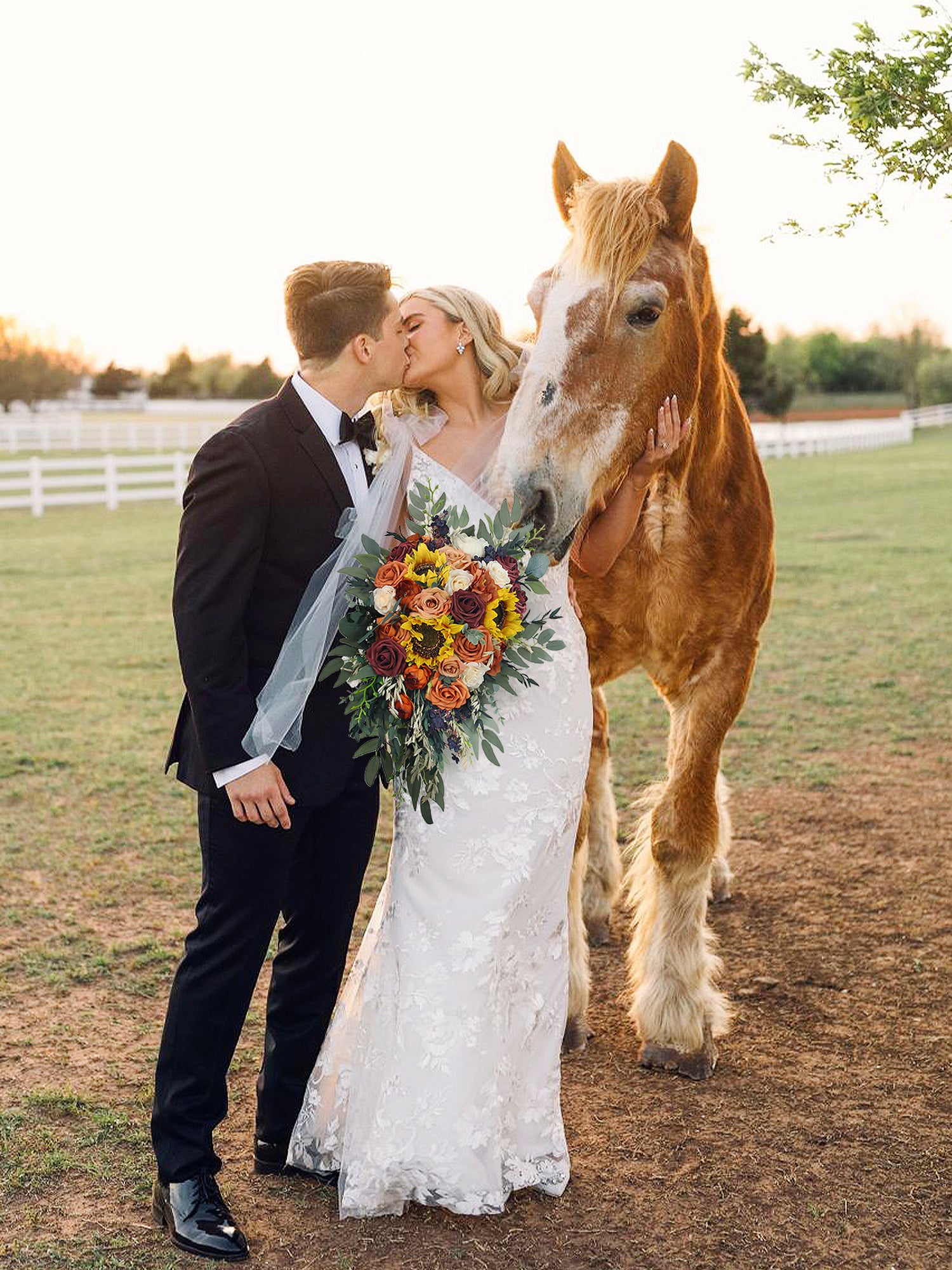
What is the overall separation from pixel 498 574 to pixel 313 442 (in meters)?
0.58

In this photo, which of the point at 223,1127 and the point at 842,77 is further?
the point at 842,77

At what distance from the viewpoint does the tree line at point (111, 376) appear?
60.5 m

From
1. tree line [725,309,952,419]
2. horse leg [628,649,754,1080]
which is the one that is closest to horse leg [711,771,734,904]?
horse leg [628,649,754,1080]

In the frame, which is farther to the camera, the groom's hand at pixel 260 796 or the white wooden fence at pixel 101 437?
the white wooden fence at pixel 101 437

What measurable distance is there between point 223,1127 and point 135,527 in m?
18.4

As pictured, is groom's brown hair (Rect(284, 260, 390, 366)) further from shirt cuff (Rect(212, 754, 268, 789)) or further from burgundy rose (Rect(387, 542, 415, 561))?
shirt cuff (Rect(212, 754, 268, 789))

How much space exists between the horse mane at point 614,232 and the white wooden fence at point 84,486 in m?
18.3

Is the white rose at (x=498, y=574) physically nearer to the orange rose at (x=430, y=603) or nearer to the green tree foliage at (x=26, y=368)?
the orange rose at (x=430, y=603)

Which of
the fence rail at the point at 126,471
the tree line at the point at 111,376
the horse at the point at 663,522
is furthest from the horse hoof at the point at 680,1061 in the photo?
the tree line at the point at 111,376

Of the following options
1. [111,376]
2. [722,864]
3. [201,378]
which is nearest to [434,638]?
[722,864]

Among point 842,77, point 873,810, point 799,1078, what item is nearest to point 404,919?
point 799,1078

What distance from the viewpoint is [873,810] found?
6559 mm

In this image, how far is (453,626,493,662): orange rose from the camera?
2.94m

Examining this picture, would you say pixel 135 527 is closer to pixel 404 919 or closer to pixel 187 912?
pixel 187 912
